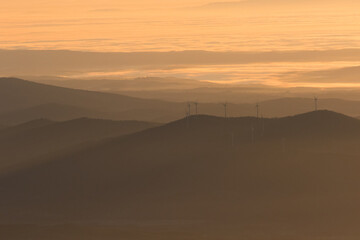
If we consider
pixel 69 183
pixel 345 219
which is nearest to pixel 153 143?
pixel 69 183

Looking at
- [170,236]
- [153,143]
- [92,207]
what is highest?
[153,143]

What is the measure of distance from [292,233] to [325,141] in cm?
6581

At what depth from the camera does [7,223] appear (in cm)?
14338

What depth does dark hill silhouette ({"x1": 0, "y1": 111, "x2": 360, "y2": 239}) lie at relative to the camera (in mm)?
136625

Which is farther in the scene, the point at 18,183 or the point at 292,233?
the point at 18,183

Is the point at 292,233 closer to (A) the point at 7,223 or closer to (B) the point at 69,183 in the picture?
(A) the point at 7,223

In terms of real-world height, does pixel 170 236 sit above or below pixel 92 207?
below

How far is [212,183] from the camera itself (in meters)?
157

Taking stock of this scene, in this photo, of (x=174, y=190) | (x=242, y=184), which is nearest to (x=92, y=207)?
(x=174, y=190)

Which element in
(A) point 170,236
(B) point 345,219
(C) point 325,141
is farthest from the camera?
(C) point 325,141

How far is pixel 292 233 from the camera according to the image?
412 ft

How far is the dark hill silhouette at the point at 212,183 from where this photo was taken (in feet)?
448

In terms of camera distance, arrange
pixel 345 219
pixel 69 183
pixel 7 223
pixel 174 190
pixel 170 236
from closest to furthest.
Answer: pixel 170 236 < pixel 345 219 < pixel 7 223 < pixel 174 190 < pixel 69 183

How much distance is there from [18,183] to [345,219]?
69.1 metres
